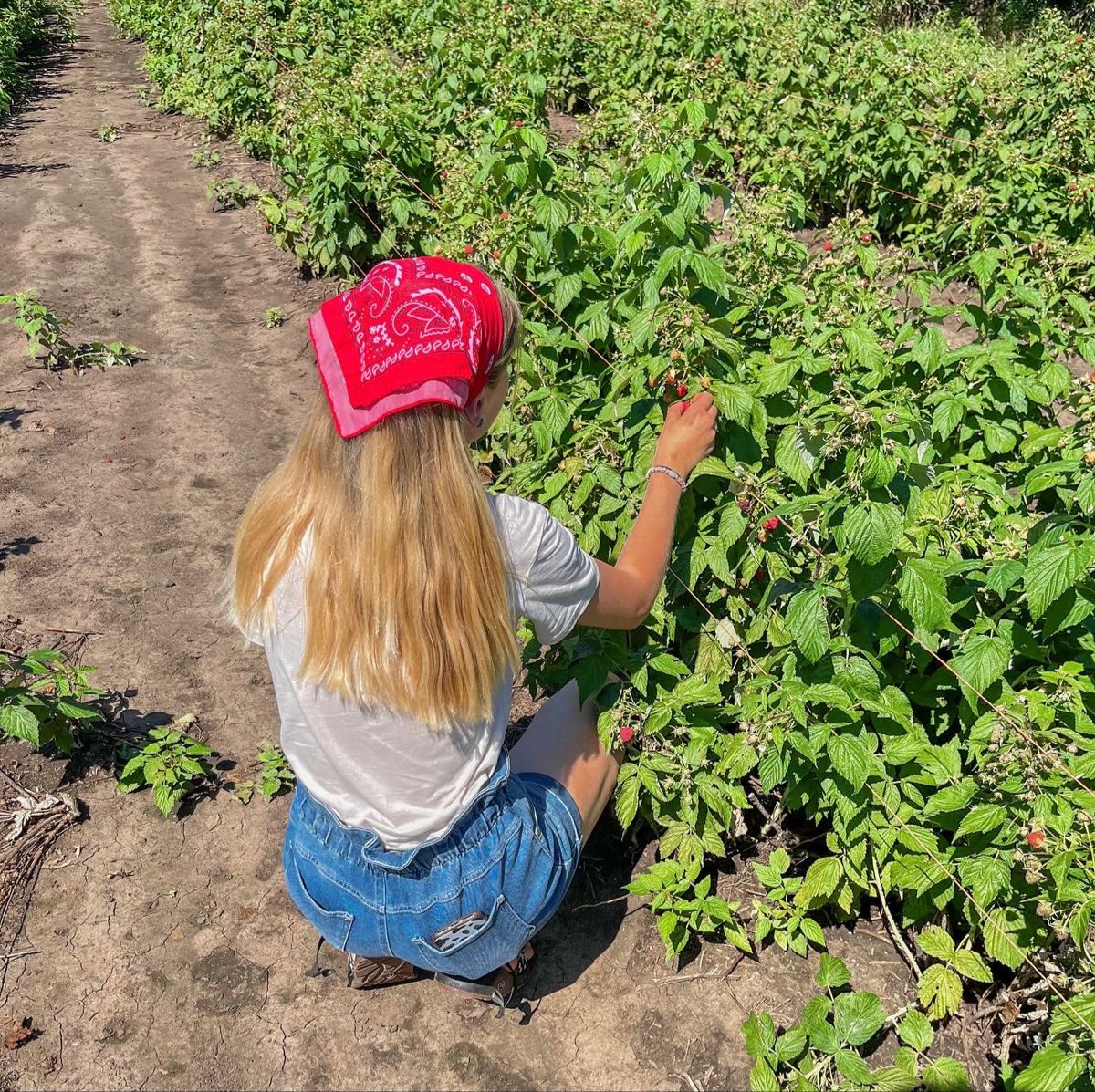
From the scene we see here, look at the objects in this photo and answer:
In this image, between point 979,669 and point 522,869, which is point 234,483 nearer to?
point 522,869

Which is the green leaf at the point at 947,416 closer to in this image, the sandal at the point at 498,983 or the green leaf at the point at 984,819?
the green leaf at the point at 984,819

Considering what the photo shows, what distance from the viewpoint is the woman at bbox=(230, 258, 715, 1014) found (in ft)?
5.41

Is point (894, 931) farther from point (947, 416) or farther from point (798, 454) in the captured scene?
point (947, 416)

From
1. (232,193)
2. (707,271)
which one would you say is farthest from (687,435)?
(232,193)

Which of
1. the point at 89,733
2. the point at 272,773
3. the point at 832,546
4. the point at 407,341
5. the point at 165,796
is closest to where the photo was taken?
the point at 407,341

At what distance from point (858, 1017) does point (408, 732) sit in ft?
3.50

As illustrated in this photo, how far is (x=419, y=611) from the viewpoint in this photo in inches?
66.9

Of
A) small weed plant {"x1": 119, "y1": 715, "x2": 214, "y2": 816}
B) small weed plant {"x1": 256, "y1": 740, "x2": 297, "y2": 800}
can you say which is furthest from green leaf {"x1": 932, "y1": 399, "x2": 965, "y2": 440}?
small weed plant {"x1": 119, "y1": 715, "x2": 214, "y2": 816}

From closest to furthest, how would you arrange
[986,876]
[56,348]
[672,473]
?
[986,876] < [672,473] < [56,348]

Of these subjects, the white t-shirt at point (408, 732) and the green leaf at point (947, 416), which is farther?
the green leaf at point (947, 416)

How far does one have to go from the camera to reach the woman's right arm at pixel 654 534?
2023 millimetres

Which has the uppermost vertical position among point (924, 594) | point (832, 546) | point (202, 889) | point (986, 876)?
point (924, 594)

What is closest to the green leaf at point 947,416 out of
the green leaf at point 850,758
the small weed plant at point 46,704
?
the green leaf at point 850,758

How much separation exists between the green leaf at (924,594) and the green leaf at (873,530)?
8cm
